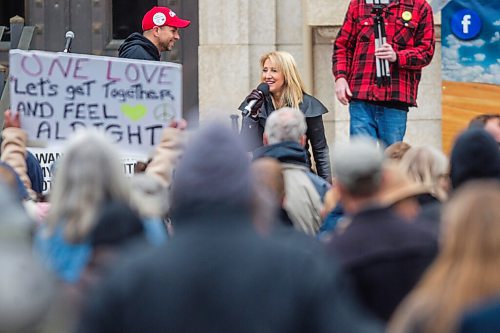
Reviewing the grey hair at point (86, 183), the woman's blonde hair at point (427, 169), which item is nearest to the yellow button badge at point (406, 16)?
the woman's blonde hair at point (427, 169)

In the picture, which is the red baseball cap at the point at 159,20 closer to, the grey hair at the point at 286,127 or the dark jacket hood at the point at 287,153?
the grey hair at the point at 286,127

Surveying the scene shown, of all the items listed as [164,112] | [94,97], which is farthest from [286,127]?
[94,97]

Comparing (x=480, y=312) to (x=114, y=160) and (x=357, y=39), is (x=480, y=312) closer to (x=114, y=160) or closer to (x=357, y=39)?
(x=114, y=160)

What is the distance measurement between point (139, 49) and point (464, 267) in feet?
23.0

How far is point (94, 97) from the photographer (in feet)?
31.0

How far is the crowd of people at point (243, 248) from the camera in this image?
14.0 ft

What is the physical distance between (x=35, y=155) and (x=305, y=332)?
6.04 meters

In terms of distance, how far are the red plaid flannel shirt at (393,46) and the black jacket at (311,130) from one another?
0.96 ft

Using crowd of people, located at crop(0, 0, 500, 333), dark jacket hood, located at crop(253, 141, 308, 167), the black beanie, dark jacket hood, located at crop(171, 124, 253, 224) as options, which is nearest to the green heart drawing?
dark jacket hood, located at crop(253, 141, 308, 167)

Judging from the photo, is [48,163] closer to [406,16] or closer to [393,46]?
[393,46]

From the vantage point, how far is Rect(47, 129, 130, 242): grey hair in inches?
219

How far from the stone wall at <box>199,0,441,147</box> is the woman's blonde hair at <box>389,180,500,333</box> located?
8942 millimetres

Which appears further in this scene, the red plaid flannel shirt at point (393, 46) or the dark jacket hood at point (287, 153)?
the red plaid flannel shirt at point (393, 46)

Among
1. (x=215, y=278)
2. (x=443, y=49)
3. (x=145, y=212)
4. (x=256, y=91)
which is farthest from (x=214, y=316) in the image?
(x=443, y=49)
